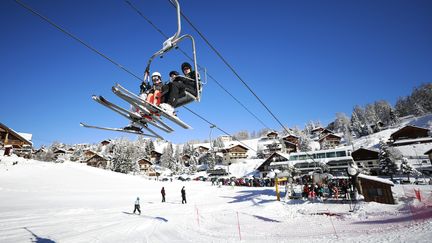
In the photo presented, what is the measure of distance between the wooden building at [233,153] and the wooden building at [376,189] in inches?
2345

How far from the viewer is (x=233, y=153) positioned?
257ft

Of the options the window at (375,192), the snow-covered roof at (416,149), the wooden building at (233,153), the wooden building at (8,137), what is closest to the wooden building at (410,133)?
the snow-covered roof at (416,149)

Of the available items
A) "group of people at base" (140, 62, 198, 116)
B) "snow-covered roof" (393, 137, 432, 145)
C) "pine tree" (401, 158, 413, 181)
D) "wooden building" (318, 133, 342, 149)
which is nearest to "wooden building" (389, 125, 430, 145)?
"snow-covered roof" (393, 137, 432, 145)

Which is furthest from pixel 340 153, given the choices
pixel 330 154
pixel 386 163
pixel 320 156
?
pixel 386 163

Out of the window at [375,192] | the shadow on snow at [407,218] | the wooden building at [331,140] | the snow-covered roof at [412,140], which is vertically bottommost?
the shadow on snow at [407,218]

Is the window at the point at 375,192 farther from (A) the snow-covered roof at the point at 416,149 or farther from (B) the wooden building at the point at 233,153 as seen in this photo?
(B) the wooden building at the point at 233,153

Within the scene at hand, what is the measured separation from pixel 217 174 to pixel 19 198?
4896 centimetres

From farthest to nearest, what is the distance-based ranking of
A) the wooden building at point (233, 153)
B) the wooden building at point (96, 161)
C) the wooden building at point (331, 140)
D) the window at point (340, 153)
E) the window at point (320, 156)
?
1. the wooden building at point (331, 140)
2. the wooden building at point (233, 153)
3. the wooden building at point (96, 161)
4. the window at point (320, 156)
5. the window at point (340, 153)

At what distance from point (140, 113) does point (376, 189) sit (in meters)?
16.6

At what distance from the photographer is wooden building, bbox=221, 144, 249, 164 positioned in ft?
253

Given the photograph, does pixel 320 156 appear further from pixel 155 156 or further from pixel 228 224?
pixel 155 156

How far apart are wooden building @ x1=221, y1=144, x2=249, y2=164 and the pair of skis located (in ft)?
226

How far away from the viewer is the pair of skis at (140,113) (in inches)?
271

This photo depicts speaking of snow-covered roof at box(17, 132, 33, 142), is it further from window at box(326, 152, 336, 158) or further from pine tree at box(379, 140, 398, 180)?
pine tree at box(379, 140, 398, 180)
